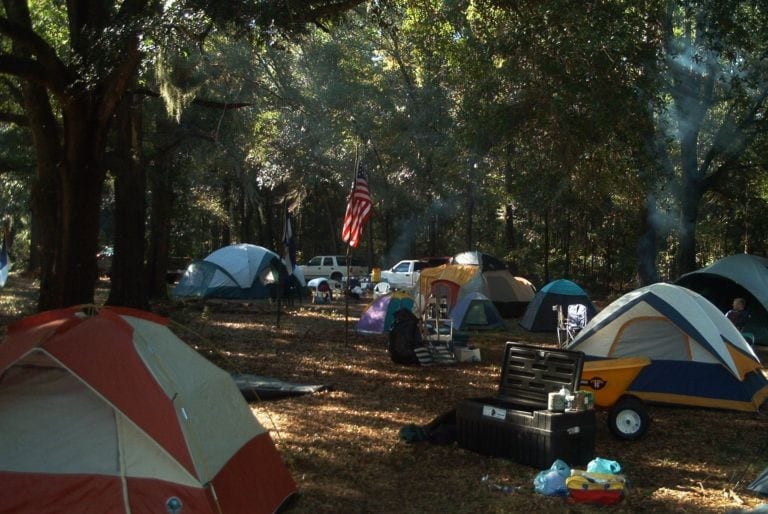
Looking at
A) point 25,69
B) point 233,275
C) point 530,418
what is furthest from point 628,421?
point 233,275

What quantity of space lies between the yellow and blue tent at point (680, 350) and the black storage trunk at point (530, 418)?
2.08m

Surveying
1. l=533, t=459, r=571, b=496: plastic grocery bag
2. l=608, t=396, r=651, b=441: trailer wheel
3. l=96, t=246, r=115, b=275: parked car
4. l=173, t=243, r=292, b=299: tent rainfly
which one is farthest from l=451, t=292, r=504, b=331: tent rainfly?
l=96, t=246, r=115, b=275: parked car

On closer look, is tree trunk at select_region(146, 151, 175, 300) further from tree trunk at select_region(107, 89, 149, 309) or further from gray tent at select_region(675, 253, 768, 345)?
gray tent at select_region(675, 253, 768, 345)

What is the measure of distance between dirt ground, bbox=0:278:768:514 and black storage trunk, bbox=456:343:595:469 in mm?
141

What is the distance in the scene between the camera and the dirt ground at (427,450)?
5363mm

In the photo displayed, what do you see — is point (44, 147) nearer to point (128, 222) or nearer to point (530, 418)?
point (128, 222)

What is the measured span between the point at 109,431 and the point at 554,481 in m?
2.95

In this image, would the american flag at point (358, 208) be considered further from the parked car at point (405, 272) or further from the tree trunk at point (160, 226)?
the parked car at point (405, 272)

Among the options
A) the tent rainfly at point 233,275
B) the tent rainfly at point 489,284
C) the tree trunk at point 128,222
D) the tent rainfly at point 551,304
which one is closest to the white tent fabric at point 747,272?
the tent rainfly at point 551,304

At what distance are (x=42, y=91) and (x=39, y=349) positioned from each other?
6.43m

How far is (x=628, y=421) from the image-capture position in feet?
23.3

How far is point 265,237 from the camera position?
1501 inches

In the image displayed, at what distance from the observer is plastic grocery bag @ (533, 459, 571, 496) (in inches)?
211

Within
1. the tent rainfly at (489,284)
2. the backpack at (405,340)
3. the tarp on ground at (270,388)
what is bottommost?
the tarp on ground at (270,388)
